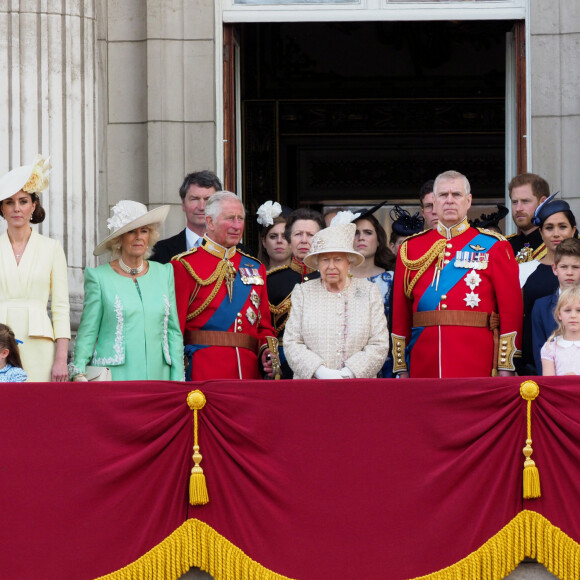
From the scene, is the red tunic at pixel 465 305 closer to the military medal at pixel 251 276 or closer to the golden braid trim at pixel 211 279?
the military medal at pixel 251 276

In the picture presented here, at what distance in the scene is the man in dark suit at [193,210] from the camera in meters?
8.60

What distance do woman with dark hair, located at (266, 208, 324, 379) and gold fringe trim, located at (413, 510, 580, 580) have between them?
2.12 metres

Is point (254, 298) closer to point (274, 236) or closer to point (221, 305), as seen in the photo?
point (221, 305)

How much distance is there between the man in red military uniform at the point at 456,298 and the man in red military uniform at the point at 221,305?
0.77 metres

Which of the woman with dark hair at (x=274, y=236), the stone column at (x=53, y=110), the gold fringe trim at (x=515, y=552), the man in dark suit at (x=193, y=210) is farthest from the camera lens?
the stone column at (x=53, y=110)

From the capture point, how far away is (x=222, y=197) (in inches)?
316

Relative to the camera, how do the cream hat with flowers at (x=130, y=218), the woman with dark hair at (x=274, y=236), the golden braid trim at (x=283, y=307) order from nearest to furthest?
the cream hat with flowers at (x=130, y=218) < the golden braid trim at (x=283, y=307) < the woman with dark hair at (x=274, y=236)

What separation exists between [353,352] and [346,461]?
87 cm

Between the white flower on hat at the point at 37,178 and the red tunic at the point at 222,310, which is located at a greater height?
the white flower on hat at the point at 37,178

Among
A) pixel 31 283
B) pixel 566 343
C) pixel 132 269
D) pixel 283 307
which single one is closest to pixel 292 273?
pixel 283 307

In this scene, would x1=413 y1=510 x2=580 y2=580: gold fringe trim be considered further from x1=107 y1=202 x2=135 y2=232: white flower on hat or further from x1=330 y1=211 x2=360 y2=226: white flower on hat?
x1=107 y1=202 x2=135 y2=232: white flower on hat

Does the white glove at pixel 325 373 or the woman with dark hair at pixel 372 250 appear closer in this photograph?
the white glove at pixel 325 373

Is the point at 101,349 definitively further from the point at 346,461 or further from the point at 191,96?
the point at 191,96

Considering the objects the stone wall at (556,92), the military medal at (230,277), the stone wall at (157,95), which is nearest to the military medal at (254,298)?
the military medal at (230,277)
